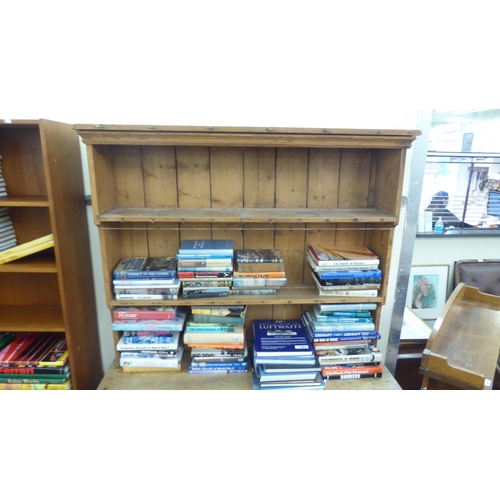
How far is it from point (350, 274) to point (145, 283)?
0.90 meters

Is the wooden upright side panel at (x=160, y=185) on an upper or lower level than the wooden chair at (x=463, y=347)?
upper

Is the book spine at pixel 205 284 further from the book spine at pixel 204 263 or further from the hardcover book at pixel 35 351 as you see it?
the hardcover book at pixel 35 351

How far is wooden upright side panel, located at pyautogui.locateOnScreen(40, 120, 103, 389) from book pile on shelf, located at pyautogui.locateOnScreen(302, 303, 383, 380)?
1.10m

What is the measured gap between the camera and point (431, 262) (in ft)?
9.65

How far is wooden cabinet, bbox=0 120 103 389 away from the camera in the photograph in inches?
52.0

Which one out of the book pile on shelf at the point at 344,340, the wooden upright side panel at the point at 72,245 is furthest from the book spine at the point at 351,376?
the wooden upright side panel at the point at 72,245

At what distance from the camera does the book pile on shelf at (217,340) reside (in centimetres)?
147

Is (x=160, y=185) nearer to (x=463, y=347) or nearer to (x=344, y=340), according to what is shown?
(x=344, y=340)

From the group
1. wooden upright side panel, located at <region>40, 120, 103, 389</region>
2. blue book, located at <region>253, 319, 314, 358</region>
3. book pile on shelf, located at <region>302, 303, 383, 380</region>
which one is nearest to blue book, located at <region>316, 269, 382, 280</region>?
book pile on shelf, located at <region>302, 303, 383, 380</region>

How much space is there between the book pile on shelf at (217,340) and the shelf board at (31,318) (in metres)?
0.59

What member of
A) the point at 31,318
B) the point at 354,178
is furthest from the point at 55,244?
the point at 354,178

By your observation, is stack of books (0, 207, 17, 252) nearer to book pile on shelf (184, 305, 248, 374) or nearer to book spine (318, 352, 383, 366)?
book pile on shelf (184, 305, 248, 374)

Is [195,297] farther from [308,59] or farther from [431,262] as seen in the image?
[431,262]
